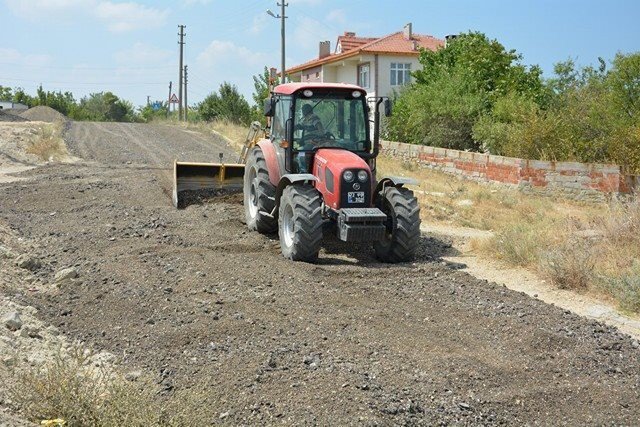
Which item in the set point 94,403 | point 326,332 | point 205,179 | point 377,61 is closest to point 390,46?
point 377,61

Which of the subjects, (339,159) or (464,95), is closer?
(339,159)

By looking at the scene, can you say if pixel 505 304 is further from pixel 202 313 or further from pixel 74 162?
pixel 74 162

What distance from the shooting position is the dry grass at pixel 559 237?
10.1 m

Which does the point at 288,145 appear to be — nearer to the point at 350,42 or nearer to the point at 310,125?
the point at 310,125

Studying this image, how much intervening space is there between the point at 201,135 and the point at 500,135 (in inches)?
725

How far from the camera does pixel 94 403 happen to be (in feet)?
17.1

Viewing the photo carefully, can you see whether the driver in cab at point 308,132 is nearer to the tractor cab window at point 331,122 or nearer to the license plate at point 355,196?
the tractor cab window at point 331,122

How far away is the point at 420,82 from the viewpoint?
113 ft

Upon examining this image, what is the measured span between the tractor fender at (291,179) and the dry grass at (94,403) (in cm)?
547

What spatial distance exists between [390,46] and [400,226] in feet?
119

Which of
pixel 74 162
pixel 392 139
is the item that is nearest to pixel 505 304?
pixel 74 162

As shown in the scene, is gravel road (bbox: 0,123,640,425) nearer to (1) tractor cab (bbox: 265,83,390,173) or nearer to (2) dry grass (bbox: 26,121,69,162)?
(1) tractor cab (bbox: 265,83,390,173)

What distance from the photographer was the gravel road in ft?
19.1

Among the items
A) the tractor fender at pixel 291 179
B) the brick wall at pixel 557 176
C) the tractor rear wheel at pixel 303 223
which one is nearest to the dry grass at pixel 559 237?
the brick wall at pixel 557 176
